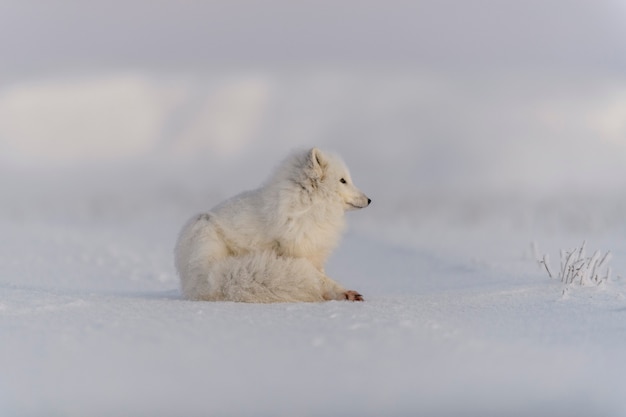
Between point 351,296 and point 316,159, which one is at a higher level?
point 316,159

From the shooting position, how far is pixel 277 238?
5.64 m

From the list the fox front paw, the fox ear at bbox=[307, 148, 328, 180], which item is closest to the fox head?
the fox ear at bbox=[307, 148, 328, 180]

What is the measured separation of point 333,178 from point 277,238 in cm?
72

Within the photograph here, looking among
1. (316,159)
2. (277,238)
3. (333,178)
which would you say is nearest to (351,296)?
(277,238)

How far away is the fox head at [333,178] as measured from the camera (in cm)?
578

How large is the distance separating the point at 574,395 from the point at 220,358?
1.63 m

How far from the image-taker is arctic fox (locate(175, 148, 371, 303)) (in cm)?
530

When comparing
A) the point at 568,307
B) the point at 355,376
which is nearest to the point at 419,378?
the point at 355,376

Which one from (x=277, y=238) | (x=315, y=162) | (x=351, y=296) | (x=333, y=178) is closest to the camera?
(x=351, y=296)

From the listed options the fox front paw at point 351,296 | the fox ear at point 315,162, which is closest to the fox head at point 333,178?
the fox ear at point 315,162

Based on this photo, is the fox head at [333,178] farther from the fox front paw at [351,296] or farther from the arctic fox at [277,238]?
the fox front paw at [351,296]

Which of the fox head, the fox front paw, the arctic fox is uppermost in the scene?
the fox head

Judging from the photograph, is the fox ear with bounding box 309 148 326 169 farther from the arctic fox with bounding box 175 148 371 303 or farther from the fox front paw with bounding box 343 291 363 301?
the fox front paw with bounding box 343 291 363 301

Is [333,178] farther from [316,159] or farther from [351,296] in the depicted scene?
[351,296]
